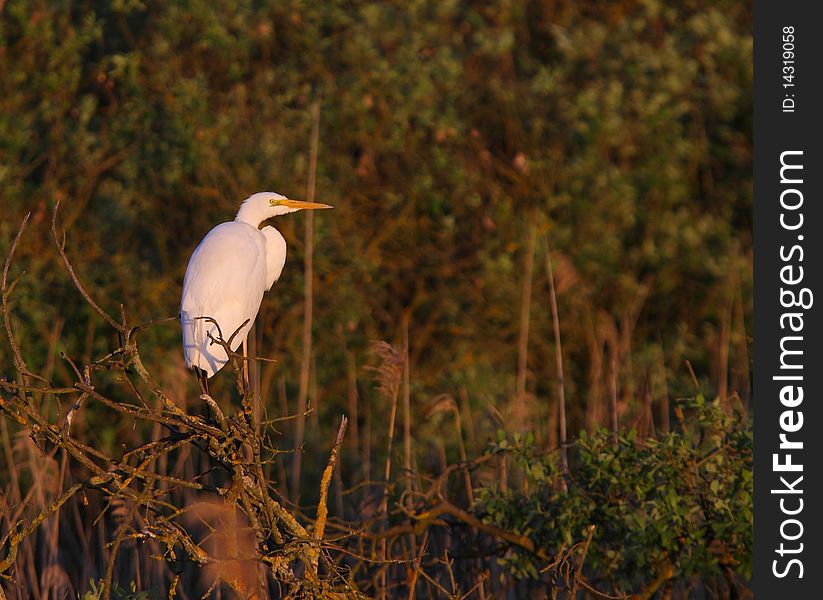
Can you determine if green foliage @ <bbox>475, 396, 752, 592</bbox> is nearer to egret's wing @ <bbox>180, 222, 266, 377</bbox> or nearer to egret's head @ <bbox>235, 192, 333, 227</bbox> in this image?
egret's wing @ <bbox>180, 222, 266, 377</bbox>

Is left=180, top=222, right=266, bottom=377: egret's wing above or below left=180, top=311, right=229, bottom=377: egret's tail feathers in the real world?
above

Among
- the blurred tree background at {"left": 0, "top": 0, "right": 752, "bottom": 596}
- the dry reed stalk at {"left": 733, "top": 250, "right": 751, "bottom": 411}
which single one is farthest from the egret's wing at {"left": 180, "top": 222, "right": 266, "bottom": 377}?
the dry reed stalk at {"left": 733, "top": 250, "right": 751, "bottom": 411}

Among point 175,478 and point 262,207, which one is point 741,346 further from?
point 175,478

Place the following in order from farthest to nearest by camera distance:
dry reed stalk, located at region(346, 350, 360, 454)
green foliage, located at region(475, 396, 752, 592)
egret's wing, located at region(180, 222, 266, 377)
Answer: dry reed stalk, located at region(346, 350, 360, 454)
egret's wing, located at region(180, 222, 266, 377)
green foliage, located at region(475, 396, 752, 592)

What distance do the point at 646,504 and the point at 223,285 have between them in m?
1.39

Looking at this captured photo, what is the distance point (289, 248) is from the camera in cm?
556

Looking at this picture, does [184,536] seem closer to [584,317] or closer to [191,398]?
[191,398]

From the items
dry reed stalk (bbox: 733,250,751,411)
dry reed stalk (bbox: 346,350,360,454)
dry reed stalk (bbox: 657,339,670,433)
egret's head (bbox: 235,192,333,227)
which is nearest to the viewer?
egret's head (bbox: 235,192,333,227)

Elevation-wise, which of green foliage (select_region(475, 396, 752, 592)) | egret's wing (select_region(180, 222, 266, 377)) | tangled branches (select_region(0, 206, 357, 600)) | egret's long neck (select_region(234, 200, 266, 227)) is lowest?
green foliage (select_region(475, 396, 752, 592))

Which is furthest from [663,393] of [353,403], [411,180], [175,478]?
[175,478]

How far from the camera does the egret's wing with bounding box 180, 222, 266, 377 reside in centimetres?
369

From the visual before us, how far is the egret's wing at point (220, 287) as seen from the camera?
3.69 m

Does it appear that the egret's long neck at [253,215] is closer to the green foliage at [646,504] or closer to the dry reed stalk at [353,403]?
the dry reed stalk at [353,403]

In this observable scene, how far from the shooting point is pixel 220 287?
377 cm
